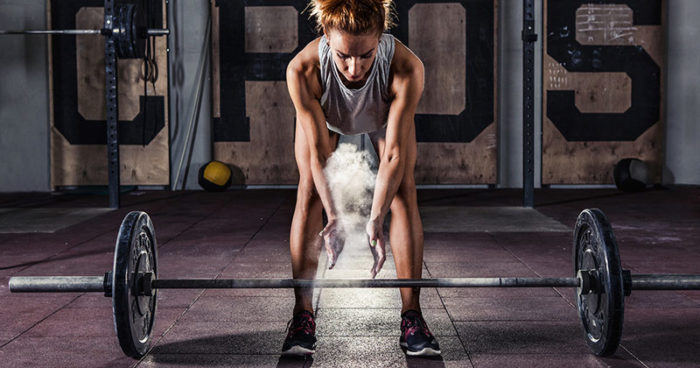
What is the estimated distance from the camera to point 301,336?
6.31 ft

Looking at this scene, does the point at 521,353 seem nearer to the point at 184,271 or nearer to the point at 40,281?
the point at 40,281

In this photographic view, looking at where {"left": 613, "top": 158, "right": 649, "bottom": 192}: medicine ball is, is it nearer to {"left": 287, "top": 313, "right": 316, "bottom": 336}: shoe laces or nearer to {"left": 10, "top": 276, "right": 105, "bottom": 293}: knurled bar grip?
{"left": 287, "top": 313, "right": 316, "bottom": 336}: shoe laces

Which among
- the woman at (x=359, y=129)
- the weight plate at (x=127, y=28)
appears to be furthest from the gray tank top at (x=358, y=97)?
the weight plate at (x=127, y=28)

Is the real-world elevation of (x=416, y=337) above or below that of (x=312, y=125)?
below

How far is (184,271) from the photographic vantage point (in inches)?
122

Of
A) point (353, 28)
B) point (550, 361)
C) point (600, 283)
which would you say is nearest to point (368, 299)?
point (550, 361)

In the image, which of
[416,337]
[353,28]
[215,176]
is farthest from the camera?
[215,176]

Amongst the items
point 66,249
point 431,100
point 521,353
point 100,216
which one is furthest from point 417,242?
point 431,100

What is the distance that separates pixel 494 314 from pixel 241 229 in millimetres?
2300

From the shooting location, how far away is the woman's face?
65.4 inches

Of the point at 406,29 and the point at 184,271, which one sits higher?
the point at 406,29

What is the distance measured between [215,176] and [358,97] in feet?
15.3

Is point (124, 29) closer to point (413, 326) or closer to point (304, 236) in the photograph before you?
point (304, 236)

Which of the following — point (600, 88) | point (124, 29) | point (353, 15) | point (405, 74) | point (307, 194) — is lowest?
point (307, 194)
